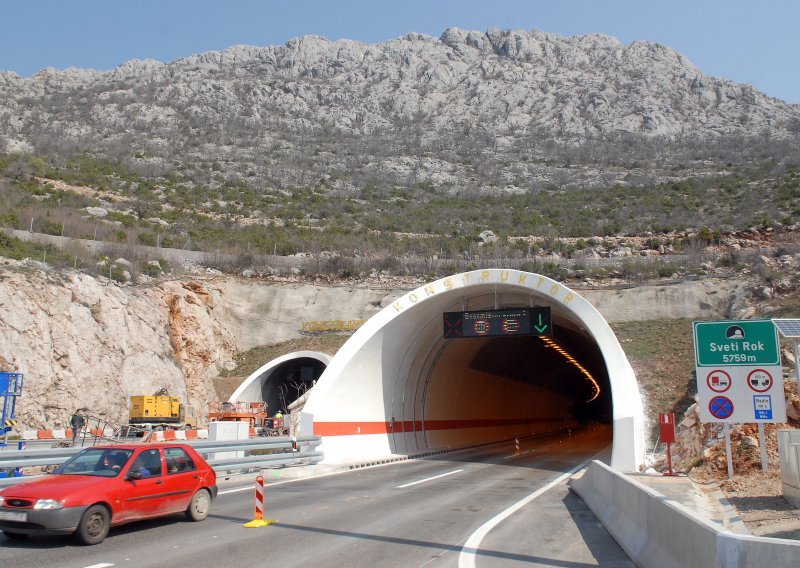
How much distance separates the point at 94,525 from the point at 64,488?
2.21 ft

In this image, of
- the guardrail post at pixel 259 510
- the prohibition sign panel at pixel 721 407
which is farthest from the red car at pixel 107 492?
the prohibition sign panel at pixel 721 407

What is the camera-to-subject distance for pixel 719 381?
14.3m

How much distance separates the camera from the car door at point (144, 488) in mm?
10242

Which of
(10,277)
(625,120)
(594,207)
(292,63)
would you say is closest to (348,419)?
(10,277)

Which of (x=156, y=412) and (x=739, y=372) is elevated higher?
(x=739, y=372)

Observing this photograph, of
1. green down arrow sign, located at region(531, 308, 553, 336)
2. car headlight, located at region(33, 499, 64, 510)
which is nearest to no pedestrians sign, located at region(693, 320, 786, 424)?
green down arrow sign, located at region(531, 308, 553, 336)

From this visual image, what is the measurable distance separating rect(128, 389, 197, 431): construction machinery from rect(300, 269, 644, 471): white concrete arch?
13689mm

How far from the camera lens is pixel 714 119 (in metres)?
108

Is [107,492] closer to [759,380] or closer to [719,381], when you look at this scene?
[719,381]

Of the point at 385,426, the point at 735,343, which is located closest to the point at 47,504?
the point at 735,343

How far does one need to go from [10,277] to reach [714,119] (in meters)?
105

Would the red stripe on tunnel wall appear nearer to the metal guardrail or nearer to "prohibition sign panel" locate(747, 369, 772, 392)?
the metal guardrail

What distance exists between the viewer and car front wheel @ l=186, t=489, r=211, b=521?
1160 cm

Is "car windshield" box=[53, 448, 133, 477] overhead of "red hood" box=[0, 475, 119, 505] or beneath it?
overhead
